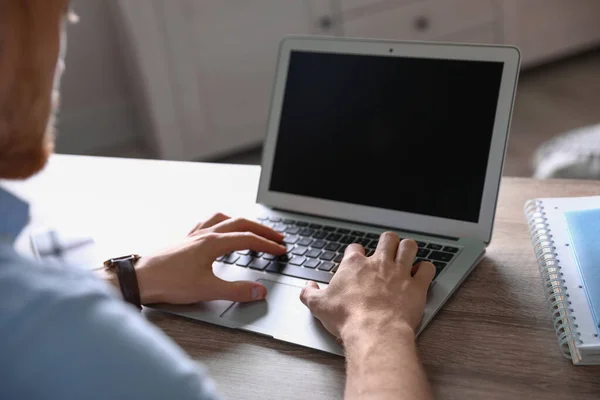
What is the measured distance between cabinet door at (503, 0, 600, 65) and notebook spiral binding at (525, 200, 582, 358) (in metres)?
2.59

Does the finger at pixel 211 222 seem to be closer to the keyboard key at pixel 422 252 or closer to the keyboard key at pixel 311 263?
the keyboard key at pixel 311 263

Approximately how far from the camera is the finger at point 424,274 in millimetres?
829

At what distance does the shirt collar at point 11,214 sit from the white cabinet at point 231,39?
224 cm

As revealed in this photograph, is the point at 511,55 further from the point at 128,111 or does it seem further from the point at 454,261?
the point at 128,111

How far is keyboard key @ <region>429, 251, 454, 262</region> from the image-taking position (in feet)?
3.01

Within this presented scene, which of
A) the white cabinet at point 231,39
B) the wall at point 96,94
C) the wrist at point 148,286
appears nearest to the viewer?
Answer: the wrist at point 148,286

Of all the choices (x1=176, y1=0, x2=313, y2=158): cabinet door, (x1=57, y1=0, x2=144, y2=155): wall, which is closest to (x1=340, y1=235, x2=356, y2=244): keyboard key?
(x1=176, y1=0, x2=313, y2=158): cabinet door

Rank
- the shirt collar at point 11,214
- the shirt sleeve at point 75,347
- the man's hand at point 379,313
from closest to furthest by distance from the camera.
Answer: the shirt sleeve at point 75,347 < the shirt collar at point 11,214 < the man's hand at point 379,313

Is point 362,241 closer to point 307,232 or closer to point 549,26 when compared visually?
point 307,232

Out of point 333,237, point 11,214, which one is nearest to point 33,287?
point 11,214

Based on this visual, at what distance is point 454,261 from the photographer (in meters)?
0.91

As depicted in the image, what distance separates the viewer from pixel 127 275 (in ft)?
3.05

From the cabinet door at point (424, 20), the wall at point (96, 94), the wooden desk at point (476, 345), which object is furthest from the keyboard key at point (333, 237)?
the wall at point (96, 94)

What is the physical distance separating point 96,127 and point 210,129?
0.64 meters
